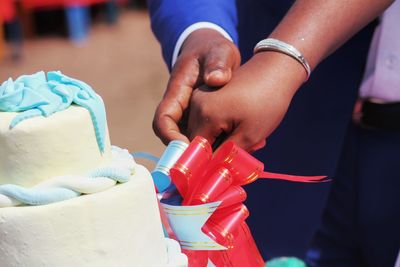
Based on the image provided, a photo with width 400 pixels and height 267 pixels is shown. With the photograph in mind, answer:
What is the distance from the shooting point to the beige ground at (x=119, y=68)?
3482 millimetres

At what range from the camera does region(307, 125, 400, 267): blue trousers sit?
129 cm

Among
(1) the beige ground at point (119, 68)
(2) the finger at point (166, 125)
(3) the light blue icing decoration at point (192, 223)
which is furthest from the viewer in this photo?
(1) the beige ground at point (119, 68)

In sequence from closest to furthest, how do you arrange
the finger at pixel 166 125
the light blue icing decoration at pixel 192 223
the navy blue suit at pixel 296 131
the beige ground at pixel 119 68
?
the light blue icing decoration at pixel 192 223 < the finger at pixel 166 125 < the navy blue suit at pixel 296 131 < the beige ground at pixel 119 68

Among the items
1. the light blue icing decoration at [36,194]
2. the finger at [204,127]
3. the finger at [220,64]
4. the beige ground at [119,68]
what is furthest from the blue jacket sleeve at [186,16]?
the beige ground at [119,68]

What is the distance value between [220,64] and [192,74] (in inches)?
2.5

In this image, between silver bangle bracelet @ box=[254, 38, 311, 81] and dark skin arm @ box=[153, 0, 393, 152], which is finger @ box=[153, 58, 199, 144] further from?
silver bangle bracelet @ box=[254, 38, 311, 81]

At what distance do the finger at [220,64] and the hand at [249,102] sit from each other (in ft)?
0.04

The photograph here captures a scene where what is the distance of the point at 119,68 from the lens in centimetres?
462

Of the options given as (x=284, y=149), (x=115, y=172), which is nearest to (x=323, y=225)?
(x=284, y=149)

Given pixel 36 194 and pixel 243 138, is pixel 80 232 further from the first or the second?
pixel 243 138

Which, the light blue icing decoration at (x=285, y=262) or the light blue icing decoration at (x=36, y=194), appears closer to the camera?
the light blue icing decoration at (x=36, y=194)

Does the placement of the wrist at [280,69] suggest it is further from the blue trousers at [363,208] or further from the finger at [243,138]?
the blue trousers at [363,208]

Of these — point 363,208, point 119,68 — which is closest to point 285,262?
point 363,208

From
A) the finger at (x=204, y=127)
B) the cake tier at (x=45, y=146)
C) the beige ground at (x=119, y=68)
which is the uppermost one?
the cake tier at (x=45, y=146)
